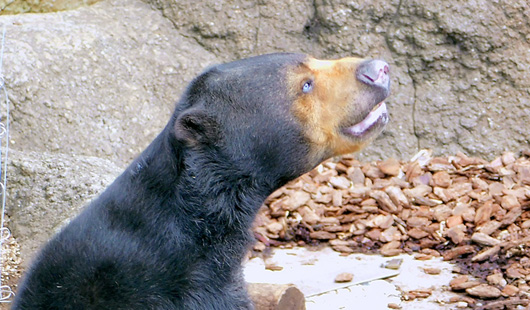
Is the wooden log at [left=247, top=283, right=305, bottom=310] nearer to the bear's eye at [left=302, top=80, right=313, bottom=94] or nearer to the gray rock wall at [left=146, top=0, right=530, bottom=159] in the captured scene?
the bear's eye at [left=302, top=80, right=313, bottom=94]

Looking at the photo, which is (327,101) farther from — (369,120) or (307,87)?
(369,120)

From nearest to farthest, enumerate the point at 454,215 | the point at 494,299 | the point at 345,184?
the point at 494,299 < the point at 454,215 < the point at 345,184

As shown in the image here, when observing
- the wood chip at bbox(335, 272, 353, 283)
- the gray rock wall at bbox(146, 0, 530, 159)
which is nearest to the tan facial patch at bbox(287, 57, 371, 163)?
the wood chip at bbox(335, 272, 353, 283)

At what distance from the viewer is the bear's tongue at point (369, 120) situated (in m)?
3.69

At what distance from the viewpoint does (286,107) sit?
3.65 meters

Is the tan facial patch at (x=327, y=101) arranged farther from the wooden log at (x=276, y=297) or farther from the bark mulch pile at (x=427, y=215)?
the bark mulch pile at (x=427, y=215)

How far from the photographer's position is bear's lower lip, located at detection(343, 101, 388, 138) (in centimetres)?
369

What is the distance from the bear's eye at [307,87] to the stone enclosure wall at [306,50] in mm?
3096

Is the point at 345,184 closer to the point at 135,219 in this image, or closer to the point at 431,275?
the point at 431,275

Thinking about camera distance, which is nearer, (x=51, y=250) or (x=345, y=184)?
(x=51, y=250)

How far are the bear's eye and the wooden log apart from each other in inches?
45.9

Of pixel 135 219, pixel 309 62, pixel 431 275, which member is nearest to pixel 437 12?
pixel 431 275

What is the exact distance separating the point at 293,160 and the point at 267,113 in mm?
250

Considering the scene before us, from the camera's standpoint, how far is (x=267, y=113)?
364 centimetres
